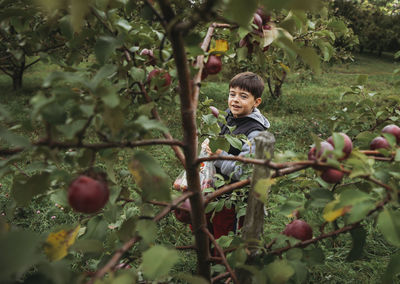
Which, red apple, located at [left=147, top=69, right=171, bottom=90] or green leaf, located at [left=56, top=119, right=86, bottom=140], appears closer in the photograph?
green leaf, located at [left=56, top=119, right=86, bottom=140]

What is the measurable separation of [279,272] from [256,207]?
0.23 meters

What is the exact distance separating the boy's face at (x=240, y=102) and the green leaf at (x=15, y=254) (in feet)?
5.33

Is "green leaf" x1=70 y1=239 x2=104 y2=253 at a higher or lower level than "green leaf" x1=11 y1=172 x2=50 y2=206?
lower

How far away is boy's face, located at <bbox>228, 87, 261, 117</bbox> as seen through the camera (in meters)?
1.96

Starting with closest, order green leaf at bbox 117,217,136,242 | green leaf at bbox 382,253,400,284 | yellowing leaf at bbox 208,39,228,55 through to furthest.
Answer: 1. green leaf at bbox 117,217,136,242
2. green leaf at bbox 382,253,400,284
3. yellowing leaf at bbox 208,39,228,55

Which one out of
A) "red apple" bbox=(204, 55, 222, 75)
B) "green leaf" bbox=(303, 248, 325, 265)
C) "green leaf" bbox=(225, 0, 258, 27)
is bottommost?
"green leaf" bbox=(303, 248, 325, 265)

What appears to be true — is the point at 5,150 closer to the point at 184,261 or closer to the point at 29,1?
the point at 29,1

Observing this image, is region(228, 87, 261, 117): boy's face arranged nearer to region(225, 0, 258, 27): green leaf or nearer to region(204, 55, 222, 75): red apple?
region(204, 55, 222, 75): red apple

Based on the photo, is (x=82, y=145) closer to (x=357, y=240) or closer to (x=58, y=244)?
(x=58, y=244)

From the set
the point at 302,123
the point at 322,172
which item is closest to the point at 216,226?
the point at 322,172

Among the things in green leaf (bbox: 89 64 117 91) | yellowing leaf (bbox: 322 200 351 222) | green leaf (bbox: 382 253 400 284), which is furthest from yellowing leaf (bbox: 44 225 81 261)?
green leaf (bbox: 382 253 400 284)

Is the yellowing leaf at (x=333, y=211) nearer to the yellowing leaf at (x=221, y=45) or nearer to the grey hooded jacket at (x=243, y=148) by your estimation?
the yellowing leaf at (x=221, y=45)

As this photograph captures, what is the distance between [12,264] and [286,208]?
62 centimetres

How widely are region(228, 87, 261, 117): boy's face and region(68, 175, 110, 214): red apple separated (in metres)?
1.41
